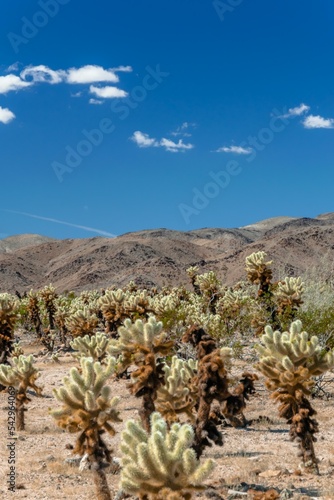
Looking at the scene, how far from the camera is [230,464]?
37.0 ft

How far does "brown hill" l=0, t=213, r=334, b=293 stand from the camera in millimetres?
82750

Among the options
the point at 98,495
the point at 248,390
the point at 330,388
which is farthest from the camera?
the point at 330,388

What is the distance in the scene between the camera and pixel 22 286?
105m

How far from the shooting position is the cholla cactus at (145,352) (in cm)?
1078

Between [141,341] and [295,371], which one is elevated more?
[141,341]

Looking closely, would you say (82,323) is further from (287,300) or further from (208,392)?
(208,392)

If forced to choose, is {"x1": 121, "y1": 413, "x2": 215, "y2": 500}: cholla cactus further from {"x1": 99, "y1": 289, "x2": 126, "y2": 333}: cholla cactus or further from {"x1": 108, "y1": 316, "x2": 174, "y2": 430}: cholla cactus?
{"x1": 99, "y1": 289, "x2": 126, "y2": 333}: cholla cactus

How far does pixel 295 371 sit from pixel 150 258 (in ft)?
304

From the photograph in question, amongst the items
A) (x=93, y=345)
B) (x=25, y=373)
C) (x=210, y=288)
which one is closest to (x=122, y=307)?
(x=93, y=345)

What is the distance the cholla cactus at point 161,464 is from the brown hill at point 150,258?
A: 2062 inches

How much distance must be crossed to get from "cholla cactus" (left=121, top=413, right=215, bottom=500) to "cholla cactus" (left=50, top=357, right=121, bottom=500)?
7.59 ft

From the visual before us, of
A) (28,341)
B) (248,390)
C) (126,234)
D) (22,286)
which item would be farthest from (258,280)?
(126,234)

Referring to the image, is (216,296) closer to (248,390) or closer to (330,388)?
(330,388)

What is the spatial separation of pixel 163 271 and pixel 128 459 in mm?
82606
